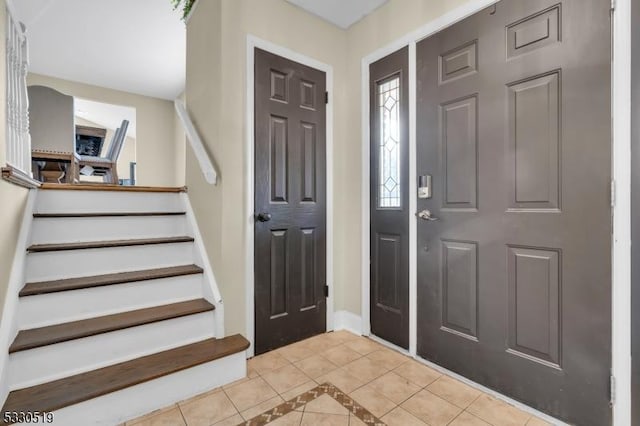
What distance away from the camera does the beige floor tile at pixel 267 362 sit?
1.90 meters

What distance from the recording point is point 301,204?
7.57ft

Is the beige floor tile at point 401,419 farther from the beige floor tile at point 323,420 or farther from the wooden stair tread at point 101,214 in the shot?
the wooden stair tread at point 101,214

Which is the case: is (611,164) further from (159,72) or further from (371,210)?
(159,72)

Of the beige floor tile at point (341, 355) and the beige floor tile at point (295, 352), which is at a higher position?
the beige floor tile at point (295, 352)

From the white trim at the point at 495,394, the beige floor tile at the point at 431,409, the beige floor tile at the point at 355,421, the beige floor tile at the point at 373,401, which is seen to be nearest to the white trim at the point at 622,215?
the white trim at the point at 495,394

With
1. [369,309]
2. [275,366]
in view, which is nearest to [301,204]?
[369,309]

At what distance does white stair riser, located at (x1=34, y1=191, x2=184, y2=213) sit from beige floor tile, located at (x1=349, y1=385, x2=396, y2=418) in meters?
1.91

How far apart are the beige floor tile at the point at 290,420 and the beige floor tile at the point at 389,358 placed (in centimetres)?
69

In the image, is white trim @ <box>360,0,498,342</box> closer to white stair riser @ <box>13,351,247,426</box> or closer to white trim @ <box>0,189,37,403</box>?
white stair riser @ <box>13,351,247,426</box>

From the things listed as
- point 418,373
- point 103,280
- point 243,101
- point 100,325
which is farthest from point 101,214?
A: point 418,373

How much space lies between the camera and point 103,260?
193cm

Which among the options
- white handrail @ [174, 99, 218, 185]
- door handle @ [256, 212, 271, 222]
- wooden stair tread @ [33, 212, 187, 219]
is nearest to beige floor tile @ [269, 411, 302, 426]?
door handle @ [256, 212, 271, 222]

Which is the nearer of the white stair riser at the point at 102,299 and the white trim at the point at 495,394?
the white trim at the point at 495,394

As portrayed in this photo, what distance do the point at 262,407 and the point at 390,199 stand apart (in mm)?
1485
